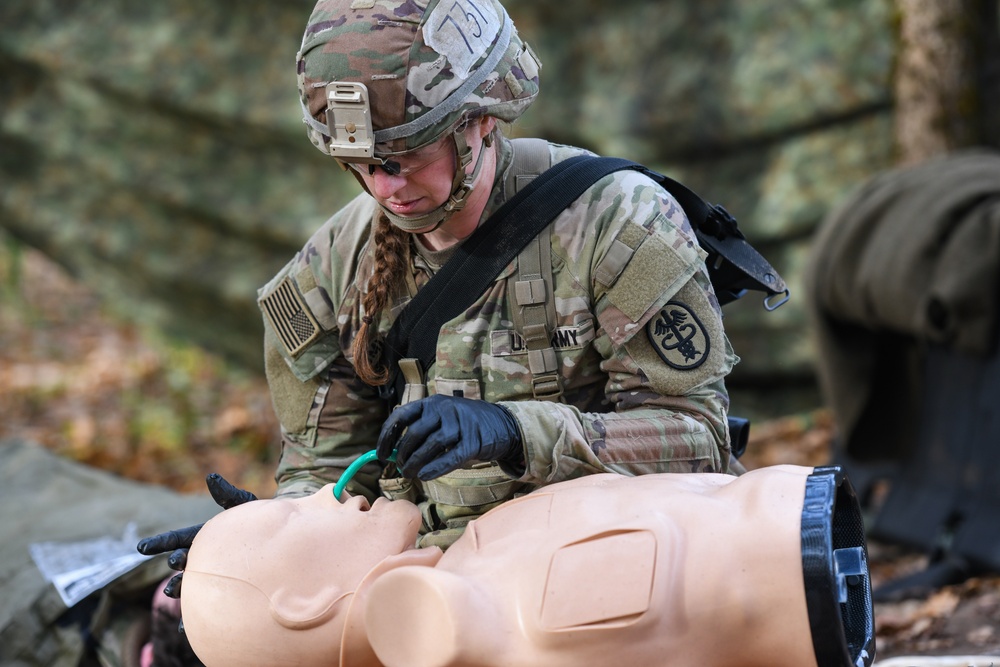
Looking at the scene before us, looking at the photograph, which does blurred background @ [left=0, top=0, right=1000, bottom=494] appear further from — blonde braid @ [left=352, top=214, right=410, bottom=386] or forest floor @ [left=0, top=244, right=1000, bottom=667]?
blonde braid @ [left=352, top=214, right=410, bottom=386]

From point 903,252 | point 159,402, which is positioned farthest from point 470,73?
point 159,402

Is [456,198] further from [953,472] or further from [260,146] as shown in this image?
[260,146]

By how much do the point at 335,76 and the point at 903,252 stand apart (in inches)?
131

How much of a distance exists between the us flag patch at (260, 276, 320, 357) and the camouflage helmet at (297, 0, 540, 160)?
0.53 m

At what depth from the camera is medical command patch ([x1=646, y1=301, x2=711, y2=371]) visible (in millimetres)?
2494

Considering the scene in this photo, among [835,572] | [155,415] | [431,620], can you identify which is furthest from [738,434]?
[155,415]

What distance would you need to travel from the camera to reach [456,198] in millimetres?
2469

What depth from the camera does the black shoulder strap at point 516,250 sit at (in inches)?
101

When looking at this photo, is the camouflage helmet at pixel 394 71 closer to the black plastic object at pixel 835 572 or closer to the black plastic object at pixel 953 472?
the black plastic object at pixel 835 572

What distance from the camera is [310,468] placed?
112 inches

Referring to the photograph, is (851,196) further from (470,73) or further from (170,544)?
(170,544)

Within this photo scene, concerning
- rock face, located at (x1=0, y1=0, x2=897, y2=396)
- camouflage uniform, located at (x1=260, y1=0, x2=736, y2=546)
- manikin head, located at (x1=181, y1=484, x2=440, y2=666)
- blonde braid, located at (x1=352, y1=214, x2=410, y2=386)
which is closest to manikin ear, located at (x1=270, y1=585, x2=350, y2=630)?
manikin head, located at (x1=181, y1=484, x2=440, y2=666)

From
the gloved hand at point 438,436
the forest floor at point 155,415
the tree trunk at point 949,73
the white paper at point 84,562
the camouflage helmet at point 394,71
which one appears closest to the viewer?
the gloved hand at point 438,436

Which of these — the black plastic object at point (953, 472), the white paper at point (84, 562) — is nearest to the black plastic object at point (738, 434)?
the white paper at point (84, 562)
